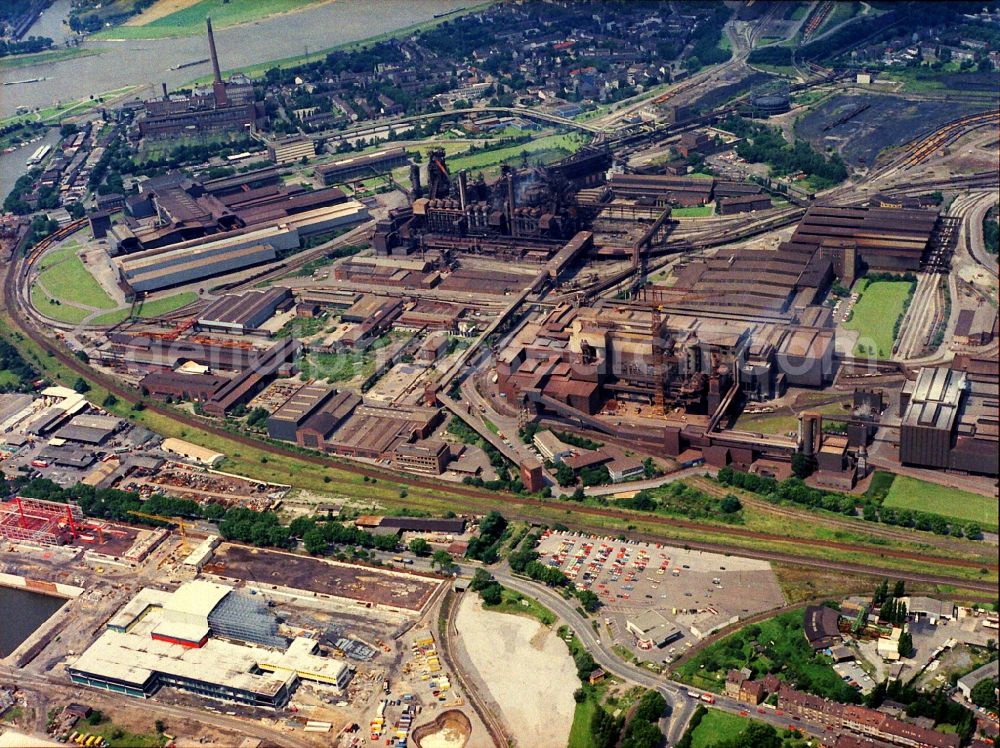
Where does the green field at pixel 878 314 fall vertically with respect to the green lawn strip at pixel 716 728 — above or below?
above

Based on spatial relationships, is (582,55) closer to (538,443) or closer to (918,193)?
(918,193)

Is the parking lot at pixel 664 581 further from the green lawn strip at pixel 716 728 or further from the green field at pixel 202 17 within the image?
the green field at pixel 202 17

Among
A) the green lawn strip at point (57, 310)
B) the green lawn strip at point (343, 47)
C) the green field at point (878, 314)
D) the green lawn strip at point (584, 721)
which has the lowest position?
the green lawn strip at point (584, 721)

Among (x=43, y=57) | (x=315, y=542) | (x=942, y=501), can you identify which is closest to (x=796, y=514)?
(x=942, y=501)

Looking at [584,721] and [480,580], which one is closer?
[584,721]

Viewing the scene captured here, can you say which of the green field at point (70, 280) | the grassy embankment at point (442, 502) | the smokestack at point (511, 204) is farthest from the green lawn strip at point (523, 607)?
the green field at point (70, 280)

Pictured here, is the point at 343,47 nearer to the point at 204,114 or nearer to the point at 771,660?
the point at 204,114

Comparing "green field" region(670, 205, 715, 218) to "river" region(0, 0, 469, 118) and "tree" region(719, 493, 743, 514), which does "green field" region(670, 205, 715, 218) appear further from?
"river" region(0, 0, 469, 118)
